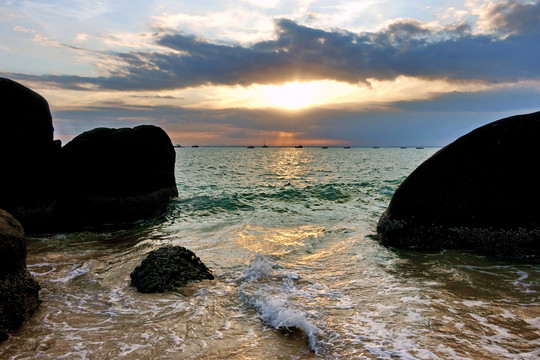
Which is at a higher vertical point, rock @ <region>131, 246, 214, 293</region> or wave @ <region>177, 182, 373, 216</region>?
rock @ <region>131, 246, 214, 293</region>

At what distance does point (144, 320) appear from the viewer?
4586mm

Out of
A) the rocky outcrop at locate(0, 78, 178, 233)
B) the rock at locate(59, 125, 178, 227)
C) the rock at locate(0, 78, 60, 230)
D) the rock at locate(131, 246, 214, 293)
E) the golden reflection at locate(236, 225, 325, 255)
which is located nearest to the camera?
the rock at locate(131, 246, 214, 293)

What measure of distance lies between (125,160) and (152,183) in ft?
5.26

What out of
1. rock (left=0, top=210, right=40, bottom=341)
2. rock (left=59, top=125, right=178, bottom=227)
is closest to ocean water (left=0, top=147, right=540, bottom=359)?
rock (left=0, top=210, right=40, bottom=341)

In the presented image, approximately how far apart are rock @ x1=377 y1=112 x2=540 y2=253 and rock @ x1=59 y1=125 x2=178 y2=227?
951 cm

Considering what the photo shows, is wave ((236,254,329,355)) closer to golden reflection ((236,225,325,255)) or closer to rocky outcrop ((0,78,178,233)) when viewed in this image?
golden reflection ((236,225,325,255))

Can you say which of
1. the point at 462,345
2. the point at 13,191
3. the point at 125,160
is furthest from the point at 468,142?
the point at 13,191

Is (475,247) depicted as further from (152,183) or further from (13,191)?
(13,191)

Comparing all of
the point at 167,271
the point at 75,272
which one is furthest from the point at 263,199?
the point at 167,271

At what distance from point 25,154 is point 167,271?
741 cm

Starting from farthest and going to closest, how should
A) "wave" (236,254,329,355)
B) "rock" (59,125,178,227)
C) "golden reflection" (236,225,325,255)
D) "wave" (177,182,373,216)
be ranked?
"wave" (177,182,373,216)
"rock" (59,125,178,227)
"golden reflection" (236,225,325,255)
"wave" (236,254,329,355)

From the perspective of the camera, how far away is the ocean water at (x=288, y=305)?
3.82 metres

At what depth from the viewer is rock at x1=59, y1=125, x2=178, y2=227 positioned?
38.2 feet

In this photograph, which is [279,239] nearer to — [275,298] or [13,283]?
[275,298]
